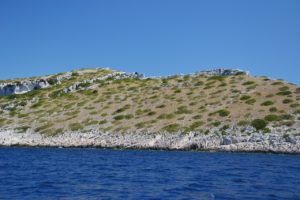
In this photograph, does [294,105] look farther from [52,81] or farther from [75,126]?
[52,81]

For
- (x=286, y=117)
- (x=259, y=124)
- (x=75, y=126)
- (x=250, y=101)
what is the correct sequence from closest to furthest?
1. (x=259, y=124)
2. (x=286, y=117)
3. (x=250, y=101)
4. (x=75, y=126)

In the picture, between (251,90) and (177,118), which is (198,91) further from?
(177,118)

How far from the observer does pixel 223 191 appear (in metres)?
25.8

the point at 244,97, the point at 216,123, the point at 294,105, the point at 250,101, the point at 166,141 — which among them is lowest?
the point at 166,141

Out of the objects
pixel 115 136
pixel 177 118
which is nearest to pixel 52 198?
pixel 115 136

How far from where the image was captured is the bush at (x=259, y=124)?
6650 cm

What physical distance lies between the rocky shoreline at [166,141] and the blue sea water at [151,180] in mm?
16358

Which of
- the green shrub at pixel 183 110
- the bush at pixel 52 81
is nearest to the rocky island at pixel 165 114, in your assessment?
the green shrub at pixel 183 110

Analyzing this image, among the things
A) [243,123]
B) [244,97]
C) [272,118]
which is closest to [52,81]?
[244,97]

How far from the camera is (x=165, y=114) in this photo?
8406cm

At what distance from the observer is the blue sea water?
24.5 m

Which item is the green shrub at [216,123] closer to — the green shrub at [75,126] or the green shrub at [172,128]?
the green shrub at [172,128]

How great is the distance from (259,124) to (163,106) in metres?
27.1

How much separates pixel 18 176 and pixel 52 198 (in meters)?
10.2
